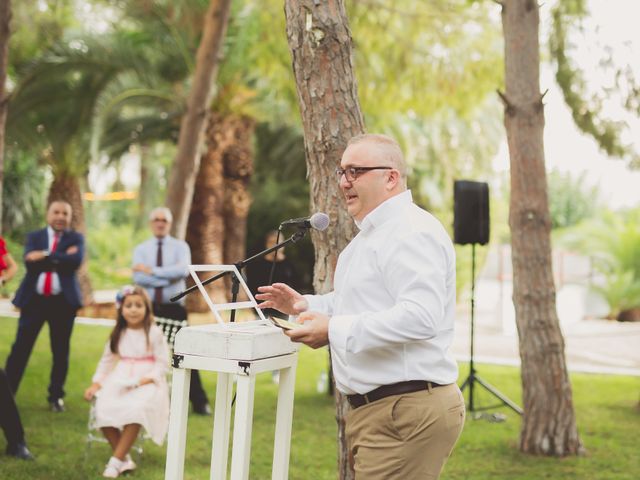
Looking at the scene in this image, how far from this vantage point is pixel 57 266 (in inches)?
299

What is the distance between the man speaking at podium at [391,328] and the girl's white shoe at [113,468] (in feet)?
10.5

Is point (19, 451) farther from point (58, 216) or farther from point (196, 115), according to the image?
point (196, 115)

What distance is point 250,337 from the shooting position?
315cm

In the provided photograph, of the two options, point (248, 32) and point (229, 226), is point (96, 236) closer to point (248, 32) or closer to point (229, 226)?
point (229, 226)

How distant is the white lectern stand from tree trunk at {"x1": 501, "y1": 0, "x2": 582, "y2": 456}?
3.88 meters

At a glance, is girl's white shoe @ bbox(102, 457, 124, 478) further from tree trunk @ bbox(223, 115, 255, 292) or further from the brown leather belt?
tree trunk @ bbox(223, 115, 255, 292)

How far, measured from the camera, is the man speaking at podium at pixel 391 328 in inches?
104

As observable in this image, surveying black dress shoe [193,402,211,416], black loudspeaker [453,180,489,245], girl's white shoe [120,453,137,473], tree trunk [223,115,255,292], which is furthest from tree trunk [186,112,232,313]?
girl's white shoe [120,453,137,473]

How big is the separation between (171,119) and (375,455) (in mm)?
14662

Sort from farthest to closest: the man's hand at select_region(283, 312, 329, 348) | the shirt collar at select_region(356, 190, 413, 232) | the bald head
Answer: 1. the bald head
2. the shirt collar at select_region(356, 190, 413, 232)
3. the man's hand at select_region(283, 312, 329, 348)

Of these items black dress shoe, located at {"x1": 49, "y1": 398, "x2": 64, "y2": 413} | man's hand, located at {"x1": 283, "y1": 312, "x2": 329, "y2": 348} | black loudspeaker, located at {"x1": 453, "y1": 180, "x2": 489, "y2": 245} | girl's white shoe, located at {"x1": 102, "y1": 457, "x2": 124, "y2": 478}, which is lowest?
girl's white shoe, located at {"x1": 102, "y1": 457, "x2": 124, "y2": 478}

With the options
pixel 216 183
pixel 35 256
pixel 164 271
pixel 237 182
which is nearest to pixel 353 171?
pixel 164 271

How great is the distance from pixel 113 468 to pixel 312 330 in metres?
3.52

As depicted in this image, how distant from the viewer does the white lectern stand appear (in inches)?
124
